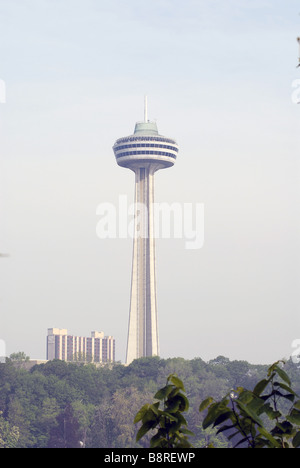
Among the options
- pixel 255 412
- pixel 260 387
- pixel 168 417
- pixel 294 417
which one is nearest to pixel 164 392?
pixel 168 417

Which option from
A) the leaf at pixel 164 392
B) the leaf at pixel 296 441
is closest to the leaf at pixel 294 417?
the leaf at pixel 296 441

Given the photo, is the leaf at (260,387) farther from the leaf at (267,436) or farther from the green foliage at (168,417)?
the green foliage at (168,417)

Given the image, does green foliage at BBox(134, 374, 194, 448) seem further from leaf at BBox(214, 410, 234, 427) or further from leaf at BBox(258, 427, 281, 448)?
leaf at BBox(258, 427, 281, 448)

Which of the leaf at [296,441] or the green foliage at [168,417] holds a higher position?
the green foliage at [168,417]

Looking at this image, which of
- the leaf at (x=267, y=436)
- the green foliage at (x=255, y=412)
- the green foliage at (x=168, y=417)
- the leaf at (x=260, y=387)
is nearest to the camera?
the leaf at (x=267, y=436)

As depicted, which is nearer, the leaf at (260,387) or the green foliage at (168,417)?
the leaf at (260,387)

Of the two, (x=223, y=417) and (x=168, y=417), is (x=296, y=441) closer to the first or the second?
(x=223, y=417)

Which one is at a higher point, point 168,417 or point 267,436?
point 168,417

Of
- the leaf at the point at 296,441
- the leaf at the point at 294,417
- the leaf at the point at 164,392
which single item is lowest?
the leaf at the point at 296,441
